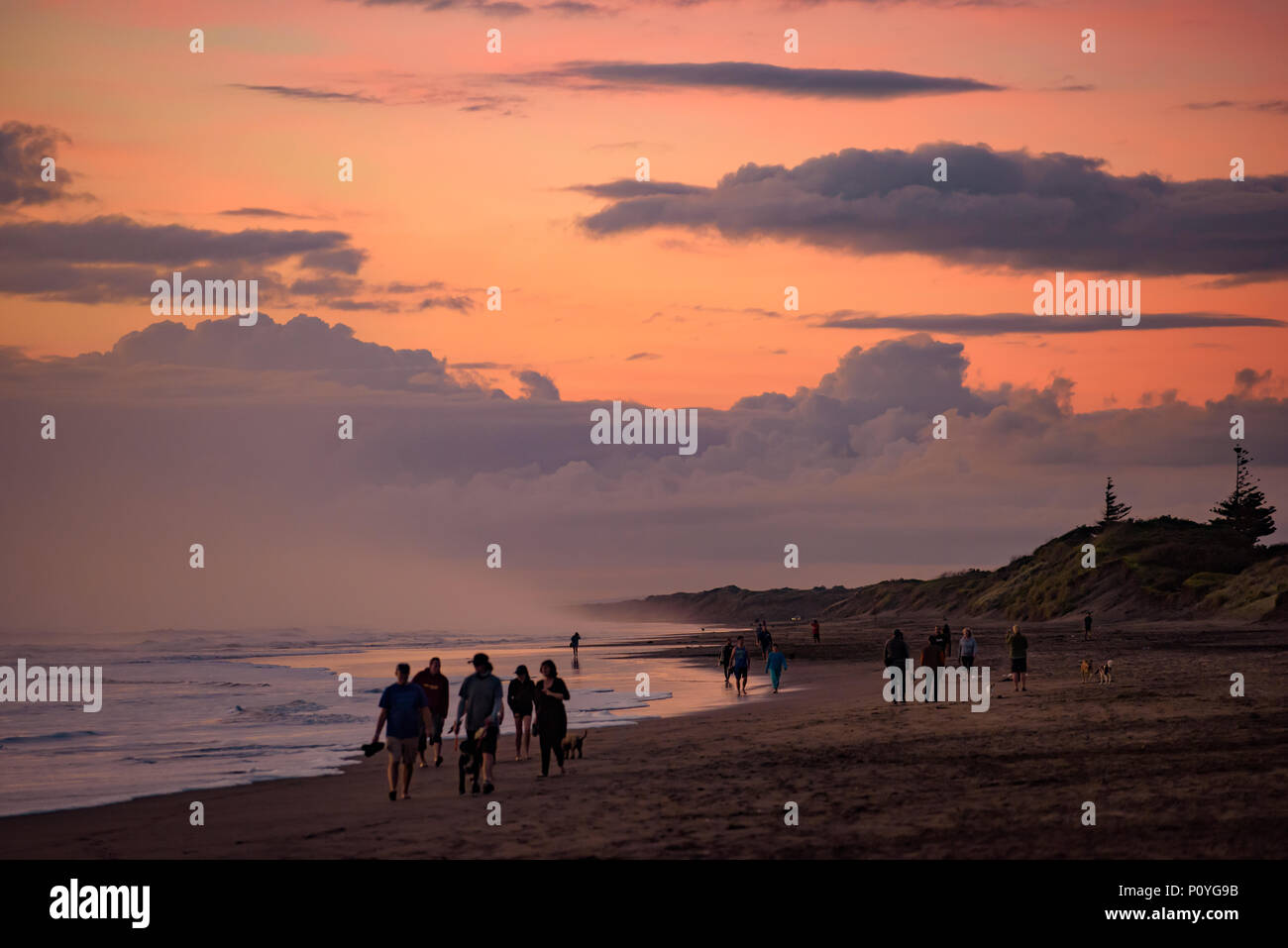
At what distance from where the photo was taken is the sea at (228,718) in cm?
2241

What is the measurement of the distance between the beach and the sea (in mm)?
1211

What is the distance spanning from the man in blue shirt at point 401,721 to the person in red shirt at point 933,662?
54.1 feet

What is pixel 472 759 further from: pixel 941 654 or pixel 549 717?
pixel 941 654

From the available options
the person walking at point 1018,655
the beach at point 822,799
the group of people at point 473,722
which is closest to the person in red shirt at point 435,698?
the group of people at point 473,722

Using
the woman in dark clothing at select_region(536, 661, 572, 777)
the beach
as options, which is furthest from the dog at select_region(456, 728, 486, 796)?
the woman in dark clothing at select_region(536, 661, 572, 777)

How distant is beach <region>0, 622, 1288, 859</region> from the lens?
13953 millimetres

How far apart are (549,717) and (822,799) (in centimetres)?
553

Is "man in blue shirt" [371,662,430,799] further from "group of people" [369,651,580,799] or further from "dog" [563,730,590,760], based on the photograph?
"dog" [563,730,590,760]

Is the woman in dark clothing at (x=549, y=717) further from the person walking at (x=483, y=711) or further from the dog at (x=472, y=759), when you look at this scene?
the dog at (x=472, y=759)

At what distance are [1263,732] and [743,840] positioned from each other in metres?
11.5

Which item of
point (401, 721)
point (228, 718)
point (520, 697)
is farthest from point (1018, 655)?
point (228, 718)
